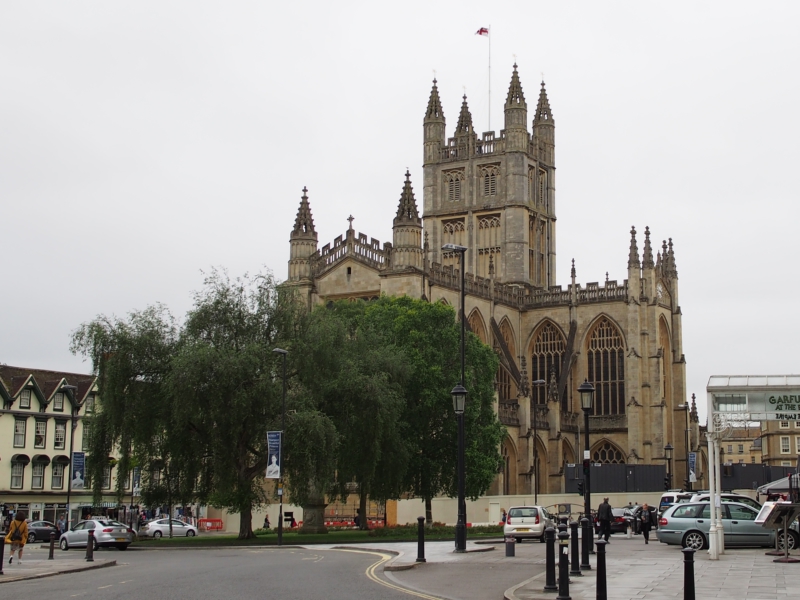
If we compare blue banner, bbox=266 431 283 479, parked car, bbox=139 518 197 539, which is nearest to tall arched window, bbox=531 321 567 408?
parked car, bbox=139 518 197 539

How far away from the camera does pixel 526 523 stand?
36125 millimetres

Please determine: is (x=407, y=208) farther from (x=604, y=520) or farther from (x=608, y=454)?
(x=604, y=520)

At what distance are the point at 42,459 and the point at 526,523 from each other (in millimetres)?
37205

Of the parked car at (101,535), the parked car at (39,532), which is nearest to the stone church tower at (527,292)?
the parked car at (39,532)

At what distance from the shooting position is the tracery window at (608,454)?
240 ft

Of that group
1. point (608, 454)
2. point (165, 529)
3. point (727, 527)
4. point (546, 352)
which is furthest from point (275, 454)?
point (546, 352)

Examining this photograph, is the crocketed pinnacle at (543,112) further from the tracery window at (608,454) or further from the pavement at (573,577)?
the pavement at (573,577)

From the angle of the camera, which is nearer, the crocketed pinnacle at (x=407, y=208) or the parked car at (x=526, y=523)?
the parked car at (x=526, y=523)

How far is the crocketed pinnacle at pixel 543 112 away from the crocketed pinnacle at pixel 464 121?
19.9 ft

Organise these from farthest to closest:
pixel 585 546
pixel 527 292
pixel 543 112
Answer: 1. pixel 543 112
2. pixel 527 292
3. pixel 585 546

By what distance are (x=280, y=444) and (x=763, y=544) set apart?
50.3ft

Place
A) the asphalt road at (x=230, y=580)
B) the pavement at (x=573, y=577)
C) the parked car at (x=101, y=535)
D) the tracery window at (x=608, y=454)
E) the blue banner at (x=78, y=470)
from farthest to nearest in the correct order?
the tracery window at (x=608, y=454)
the blue banner at (x=78, y=470)
the parked car at (x=101, y=535)
the asphalt road at (x=230, y=580)
the pavement at (x=573, y=577)

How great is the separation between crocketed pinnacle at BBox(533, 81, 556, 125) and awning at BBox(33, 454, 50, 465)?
45.3 meters

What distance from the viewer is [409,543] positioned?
124 feet
